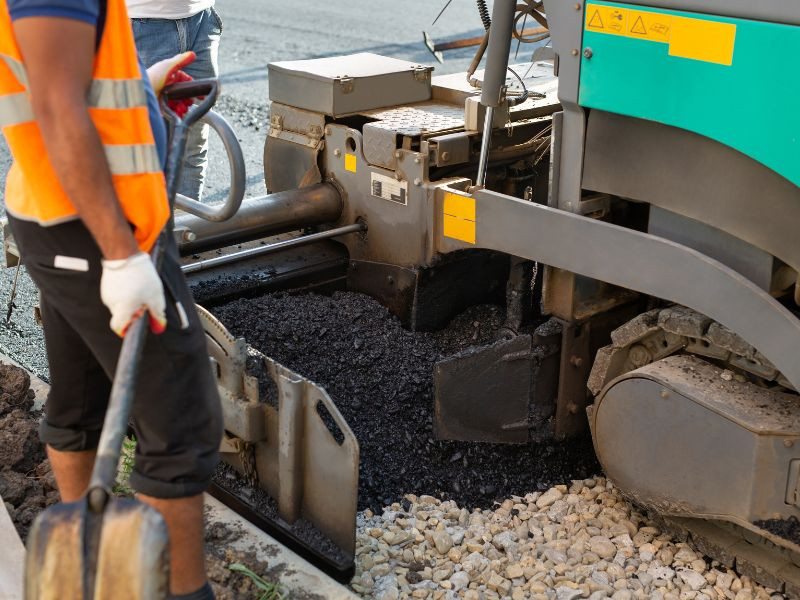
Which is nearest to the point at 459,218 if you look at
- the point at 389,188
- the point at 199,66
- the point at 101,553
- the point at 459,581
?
the point at 389,188

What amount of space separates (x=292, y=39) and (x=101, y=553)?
29.9ft

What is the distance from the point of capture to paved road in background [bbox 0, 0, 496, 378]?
26.0 feet

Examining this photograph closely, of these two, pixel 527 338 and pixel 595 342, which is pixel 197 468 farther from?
pixel 595 342

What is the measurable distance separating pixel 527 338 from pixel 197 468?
55.2 inches

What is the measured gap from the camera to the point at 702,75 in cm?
285

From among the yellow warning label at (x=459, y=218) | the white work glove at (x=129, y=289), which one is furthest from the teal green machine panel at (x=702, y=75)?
the white work glove at (x=129, y=289)

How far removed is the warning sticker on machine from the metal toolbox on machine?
0.35 m

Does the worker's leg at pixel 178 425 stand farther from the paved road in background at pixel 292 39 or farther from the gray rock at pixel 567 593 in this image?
the paved road in background at pixel 292 39

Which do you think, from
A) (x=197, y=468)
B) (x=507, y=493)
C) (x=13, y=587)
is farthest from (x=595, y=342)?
(x=13, y=587)

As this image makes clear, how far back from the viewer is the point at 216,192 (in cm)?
680

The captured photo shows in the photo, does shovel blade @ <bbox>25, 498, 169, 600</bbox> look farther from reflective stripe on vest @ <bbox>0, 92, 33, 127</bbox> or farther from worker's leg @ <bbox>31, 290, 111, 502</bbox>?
reflective stripe on vest @ <bbox>0, 92, 33, 127</bbox>

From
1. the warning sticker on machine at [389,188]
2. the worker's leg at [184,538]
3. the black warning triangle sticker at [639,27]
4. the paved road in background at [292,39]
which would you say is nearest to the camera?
the worker's leg at [184,538]

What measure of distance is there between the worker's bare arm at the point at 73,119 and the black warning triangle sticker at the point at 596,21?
150cm

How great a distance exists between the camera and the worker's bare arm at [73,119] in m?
2.08
